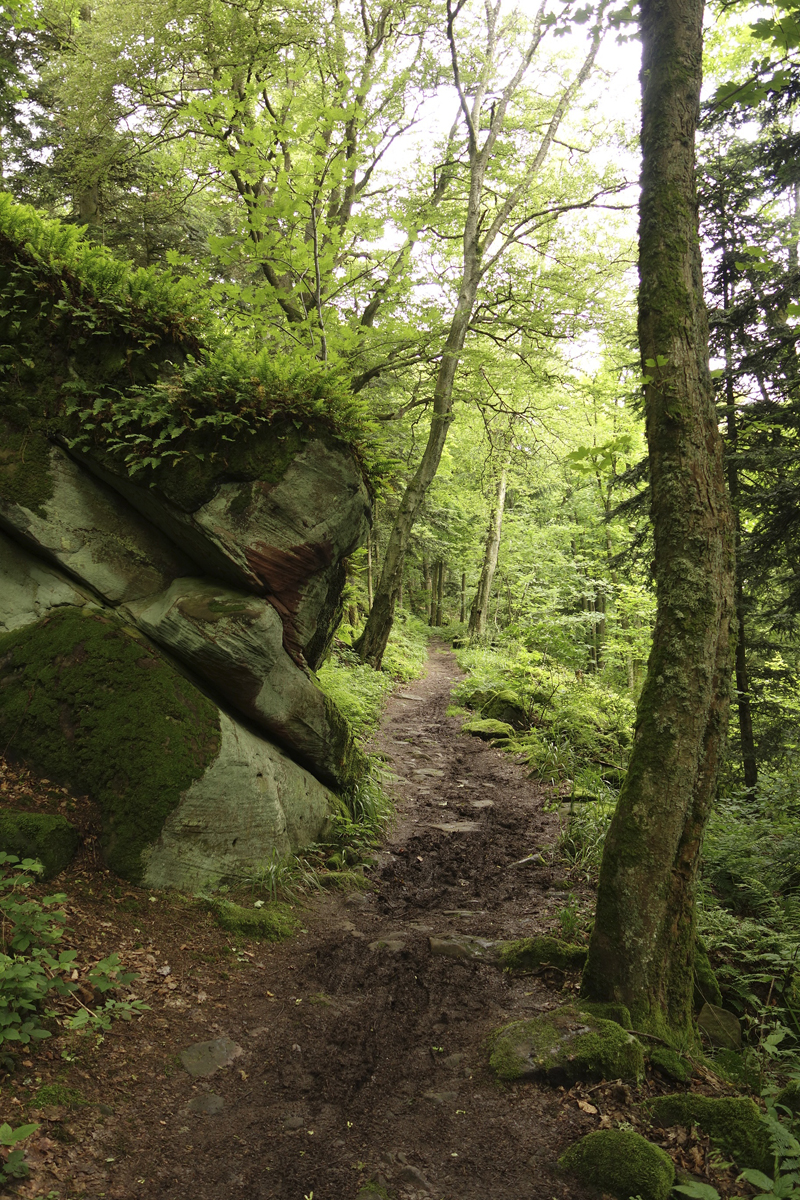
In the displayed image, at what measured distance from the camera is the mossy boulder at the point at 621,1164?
2.68 metres

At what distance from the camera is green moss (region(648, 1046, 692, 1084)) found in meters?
3.39

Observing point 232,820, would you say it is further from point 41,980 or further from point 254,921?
point 41,980

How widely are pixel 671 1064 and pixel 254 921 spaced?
2.99 metres

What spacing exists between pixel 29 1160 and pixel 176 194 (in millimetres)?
12788

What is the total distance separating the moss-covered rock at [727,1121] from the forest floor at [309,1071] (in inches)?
4.7

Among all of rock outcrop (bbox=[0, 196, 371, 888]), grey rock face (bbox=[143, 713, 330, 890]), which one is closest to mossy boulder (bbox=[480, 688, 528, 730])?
rock outcrop (bbox=[0, 196, 371, 888])

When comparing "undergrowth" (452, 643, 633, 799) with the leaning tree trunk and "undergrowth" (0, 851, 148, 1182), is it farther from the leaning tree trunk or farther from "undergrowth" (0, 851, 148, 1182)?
"undergrowth" (0, 851, 148, 1182)

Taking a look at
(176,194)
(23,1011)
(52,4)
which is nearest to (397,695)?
(176,194)

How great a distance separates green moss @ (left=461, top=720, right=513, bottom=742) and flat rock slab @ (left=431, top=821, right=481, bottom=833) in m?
3.99

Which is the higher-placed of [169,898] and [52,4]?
[52,4]

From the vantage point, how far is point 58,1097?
2.75 metres

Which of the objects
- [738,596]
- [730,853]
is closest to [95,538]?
[730,853]

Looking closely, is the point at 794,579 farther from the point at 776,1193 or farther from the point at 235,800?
the point at 235,800

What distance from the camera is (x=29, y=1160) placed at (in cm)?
243
